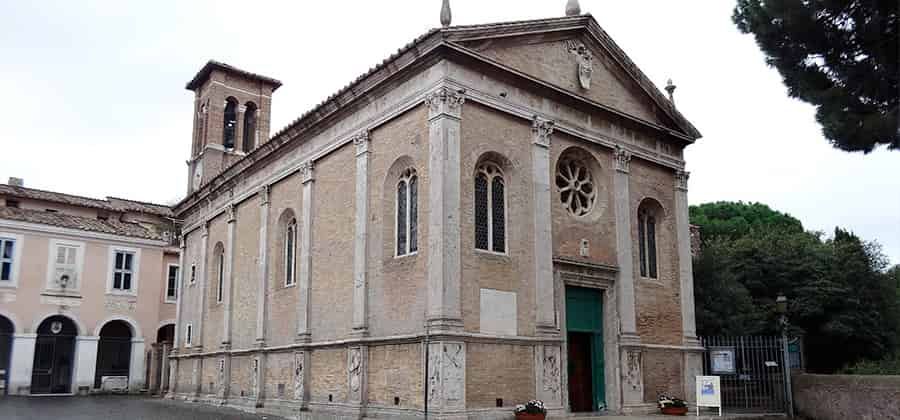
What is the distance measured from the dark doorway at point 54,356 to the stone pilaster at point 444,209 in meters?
23.8

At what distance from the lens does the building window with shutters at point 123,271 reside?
111 feet

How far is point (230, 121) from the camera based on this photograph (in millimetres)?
34188

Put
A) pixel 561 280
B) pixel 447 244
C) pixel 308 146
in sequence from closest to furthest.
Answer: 1. pixel 447 244
2. pixel 561 280
3. pixel 308 146

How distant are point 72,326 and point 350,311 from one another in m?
20.4

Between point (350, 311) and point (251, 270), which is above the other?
point (251, 270)

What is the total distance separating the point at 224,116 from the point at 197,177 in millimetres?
3036

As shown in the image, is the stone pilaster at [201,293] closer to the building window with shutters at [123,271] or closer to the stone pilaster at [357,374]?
the building window with shutters at [123,271]

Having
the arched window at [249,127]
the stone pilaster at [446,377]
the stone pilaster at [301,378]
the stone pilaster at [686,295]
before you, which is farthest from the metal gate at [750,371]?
the arched window at [249,127]

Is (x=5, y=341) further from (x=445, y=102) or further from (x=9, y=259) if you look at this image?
(x=445, y=102)

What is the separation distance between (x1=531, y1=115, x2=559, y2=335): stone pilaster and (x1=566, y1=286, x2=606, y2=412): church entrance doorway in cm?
113

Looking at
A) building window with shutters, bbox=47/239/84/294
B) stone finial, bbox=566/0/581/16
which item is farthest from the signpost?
building window with shutters, bbox=47/239/84/294

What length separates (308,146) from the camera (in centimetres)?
2158

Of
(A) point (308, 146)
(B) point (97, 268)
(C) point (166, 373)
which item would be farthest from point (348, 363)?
(B) point (97, 268)

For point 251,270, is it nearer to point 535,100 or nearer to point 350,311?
point 350,311
